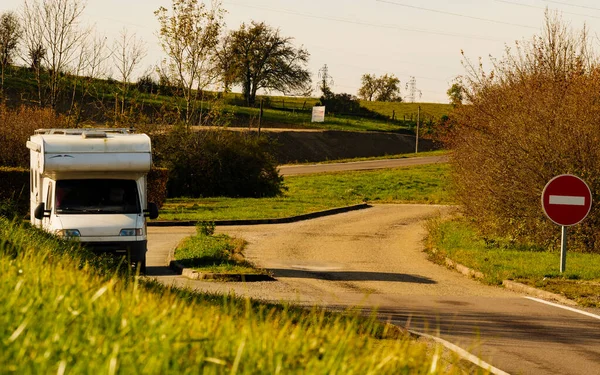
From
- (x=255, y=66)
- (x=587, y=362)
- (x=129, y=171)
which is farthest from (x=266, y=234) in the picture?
(x=255, y=66)

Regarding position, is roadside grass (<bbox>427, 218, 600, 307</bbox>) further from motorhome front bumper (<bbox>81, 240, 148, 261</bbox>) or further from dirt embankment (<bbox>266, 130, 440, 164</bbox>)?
dirt embankment (<bbox>266, 130, 440, 164</bbox>)

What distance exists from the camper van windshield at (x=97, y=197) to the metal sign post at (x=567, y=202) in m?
8.05

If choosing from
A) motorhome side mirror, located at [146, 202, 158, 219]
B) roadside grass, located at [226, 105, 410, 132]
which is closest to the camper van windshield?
motorhome side mirror, located at [146, 202, 158, 219]

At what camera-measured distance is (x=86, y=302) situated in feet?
18.7

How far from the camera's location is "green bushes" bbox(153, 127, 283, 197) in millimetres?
44062

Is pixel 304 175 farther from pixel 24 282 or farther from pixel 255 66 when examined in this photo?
pixel 24 282

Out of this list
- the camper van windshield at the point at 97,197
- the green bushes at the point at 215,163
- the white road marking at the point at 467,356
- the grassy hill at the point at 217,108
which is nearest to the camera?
the white road marking at the point at 467,356

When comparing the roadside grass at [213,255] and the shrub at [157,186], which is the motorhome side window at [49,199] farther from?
the shrub at [157,186]

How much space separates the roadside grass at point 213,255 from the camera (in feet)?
63.3

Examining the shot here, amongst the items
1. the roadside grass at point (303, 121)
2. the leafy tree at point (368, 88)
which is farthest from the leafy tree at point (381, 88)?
the roadside grass at point (303, 121)

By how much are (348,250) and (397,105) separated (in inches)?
4243

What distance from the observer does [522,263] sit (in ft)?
67.5

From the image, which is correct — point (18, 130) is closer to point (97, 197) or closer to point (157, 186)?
point (157, 186)

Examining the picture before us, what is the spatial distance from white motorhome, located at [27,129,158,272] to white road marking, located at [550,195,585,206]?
25.6ft
